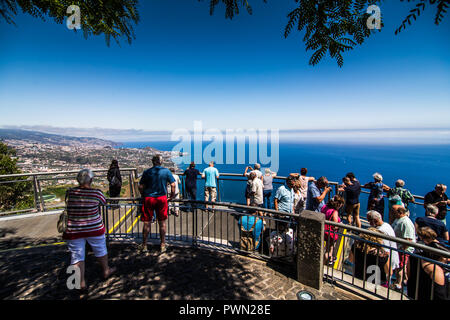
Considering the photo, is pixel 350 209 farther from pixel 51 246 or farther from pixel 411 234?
pixel 51 246

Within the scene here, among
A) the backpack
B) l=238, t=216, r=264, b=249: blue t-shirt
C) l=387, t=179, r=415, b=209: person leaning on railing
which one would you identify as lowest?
the backpack

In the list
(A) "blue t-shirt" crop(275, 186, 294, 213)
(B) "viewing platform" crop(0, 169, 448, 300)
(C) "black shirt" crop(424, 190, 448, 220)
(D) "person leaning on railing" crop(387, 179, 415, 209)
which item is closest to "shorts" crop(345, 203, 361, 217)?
(D) "person leaning on railing" crop(387, 179, 415, 209)

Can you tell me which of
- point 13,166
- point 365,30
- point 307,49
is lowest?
point 13,166

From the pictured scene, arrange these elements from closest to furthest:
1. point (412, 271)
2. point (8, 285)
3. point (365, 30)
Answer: point (365, 30) < point (412, 271) < point (8, 285)

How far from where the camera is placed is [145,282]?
3.59 meters

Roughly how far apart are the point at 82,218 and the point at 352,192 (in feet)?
24.6

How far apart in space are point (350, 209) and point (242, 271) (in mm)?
4839

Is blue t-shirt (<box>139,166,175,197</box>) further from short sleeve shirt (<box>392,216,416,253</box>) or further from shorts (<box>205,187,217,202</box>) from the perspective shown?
short sleeve shirt (<box>392,216,416,253</box>)

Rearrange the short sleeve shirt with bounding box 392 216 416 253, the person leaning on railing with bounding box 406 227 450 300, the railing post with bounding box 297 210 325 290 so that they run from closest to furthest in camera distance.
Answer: the person leaning on railing with bounding box 406 227 450 300 → the railing post with bounding box 297 210 325 290 → the short sleeve shirt with bounding box 392 216 416 253

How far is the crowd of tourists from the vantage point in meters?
3.17

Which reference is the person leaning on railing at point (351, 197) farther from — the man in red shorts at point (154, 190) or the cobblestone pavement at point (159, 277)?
the man in red shorts at point (154, 190)

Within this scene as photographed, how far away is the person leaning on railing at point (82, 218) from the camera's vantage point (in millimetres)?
3150
